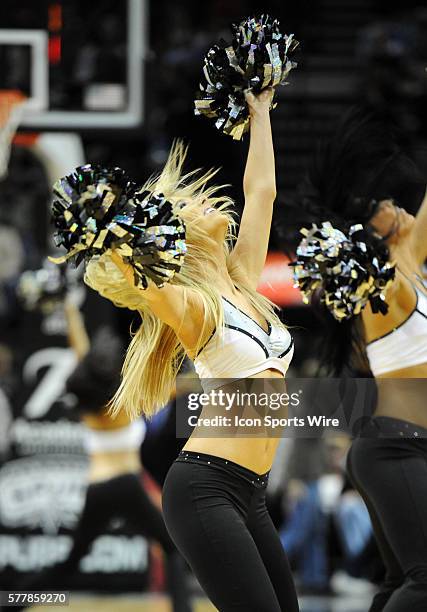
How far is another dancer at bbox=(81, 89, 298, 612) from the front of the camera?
9.82ft

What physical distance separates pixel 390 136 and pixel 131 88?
3.25 m

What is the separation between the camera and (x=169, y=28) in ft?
33.7

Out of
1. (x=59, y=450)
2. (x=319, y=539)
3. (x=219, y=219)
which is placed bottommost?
(x=319, y=539)

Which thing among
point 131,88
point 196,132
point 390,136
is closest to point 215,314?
point 390,136

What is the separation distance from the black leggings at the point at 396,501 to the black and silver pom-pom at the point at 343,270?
0.39m

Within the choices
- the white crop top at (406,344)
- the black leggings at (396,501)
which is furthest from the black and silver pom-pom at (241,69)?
the black leggings at (396,501)

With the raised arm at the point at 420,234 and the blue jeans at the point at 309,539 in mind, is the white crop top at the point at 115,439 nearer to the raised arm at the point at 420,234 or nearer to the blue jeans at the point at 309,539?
the raised arm at the point at 420,234

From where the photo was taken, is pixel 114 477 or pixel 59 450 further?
pixel 59 450

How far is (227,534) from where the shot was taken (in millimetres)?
2984

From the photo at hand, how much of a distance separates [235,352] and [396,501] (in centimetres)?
70

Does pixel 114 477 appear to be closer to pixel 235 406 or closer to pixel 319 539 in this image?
pixel 235 406

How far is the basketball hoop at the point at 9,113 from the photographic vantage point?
21.6 ft

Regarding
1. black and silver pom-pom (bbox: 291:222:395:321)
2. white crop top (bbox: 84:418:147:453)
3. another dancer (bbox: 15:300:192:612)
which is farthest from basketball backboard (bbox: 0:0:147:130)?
black and silver pom-pom (bbox: 291:222:395:321)

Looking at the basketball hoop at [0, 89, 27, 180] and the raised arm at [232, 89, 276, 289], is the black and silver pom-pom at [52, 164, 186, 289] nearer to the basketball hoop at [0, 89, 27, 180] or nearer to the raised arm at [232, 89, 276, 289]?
the raised arm at [232, 89, 276, 289]
